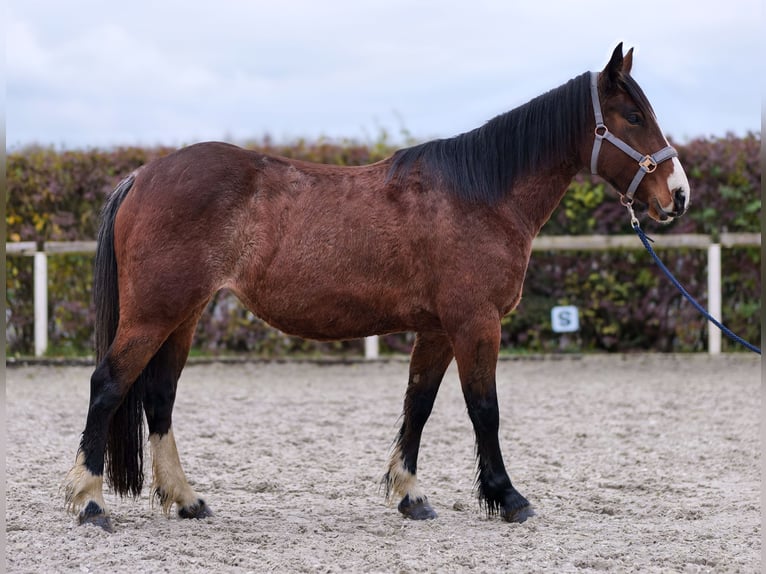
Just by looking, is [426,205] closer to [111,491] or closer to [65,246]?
[111,491]

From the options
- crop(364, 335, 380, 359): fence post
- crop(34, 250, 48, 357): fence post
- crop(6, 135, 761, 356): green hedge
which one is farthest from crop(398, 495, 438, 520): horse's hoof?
crop(34, 250, 48, 357): fence post

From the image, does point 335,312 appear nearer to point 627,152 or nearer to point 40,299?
point 627,152

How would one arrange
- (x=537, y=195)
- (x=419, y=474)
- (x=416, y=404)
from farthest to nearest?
1. (x=419, y=474)
2. (x=416, y=404)
3. (x=537, y=195)

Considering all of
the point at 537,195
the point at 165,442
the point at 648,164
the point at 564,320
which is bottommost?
the point at 165,442

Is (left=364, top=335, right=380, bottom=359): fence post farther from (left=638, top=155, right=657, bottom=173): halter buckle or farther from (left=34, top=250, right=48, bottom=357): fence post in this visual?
(left=638, top=155, right=657, bottom=173): halter buckle

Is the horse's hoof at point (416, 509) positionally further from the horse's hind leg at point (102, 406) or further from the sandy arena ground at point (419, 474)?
the horse's hind leg at point (102, 406)

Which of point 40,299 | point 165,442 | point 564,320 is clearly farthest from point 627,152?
point 40,299

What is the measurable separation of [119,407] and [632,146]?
2.62 metres

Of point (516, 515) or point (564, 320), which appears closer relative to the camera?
point (516, 515)

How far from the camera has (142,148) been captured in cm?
1020

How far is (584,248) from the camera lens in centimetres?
980

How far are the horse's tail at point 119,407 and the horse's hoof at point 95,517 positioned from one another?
218 millimetres

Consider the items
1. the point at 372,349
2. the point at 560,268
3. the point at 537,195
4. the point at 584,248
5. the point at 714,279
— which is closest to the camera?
the point at 537,195

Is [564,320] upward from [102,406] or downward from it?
upward
